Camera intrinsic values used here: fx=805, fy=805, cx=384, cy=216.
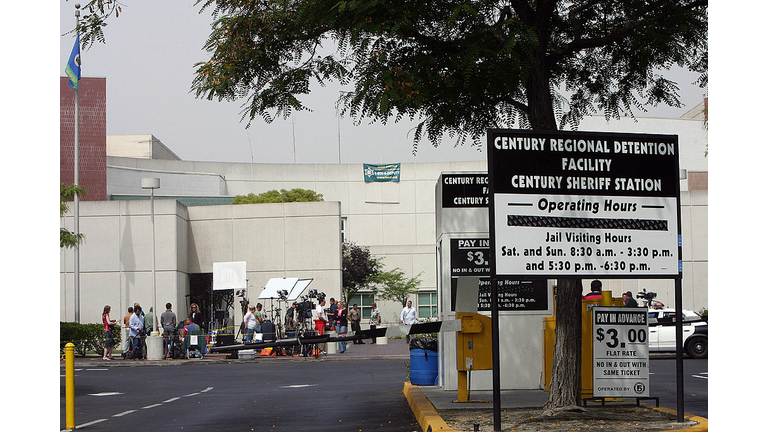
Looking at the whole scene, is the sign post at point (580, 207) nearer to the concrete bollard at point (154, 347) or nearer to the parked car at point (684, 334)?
the parked car at point (684, 334)

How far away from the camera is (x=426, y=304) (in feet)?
209

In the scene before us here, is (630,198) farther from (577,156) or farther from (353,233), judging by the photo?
(353,233)

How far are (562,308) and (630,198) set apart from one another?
1700 millimetres

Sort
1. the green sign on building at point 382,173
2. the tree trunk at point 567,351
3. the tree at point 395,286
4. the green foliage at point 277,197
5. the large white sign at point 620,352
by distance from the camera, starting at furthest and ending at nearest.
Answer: the green sign on building at point 382,173
the green foliage at point 277,197
the tree at point 395,286
the large white sign at point 620,352
the tree trunk at point 567,351

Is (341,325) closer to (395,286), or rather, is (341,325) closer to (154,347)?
(154,347)

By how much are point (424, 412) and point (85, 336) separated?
23.5 metres

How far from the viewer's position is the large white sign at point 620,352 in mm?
10352

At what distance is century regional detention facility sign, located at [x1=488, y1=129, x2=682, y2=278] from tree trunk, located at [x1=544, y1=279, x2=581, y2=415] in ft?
3.46

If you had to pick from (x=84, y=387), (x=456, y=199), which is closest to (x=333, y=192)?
(x=84, y=387)

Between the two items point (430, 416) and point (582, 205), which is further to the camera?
point (430, 416)

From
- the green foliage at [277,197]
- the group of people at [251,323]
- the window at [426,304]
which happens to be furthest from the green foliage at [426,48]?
the green foliage at [277,197]

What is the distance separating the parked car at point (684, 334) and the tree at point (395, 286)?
3679 centimetres

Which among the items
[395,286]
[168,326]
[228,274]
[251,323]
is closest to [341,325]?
[251,323]

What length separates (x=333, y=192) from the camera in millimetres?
77625
